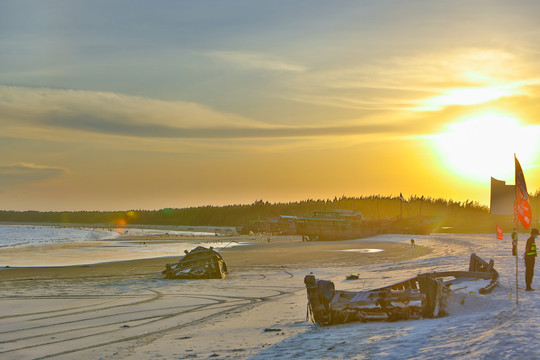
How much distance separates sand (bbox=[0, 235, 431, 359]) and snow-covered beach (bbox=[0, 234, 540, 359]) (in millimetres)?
35

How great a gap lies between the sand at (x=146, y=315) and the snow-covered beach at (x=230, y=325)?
0.11 ft

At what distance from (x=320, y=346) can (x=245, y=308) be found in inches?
326

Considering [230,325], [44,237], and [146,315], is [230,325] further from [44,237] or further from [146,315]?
[44,237]

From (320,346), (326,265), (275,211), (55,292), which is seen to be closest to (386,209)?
(275,211)

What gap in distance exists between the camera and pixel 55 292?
1001 inches

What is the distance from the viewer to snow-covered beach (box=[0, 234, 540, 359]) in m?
11.4

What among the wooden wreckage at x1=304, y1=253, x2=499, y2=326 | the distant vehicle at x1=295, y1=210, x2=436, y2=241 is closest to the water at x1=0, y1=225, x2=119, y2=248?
the distant vehicle at x1=295, y1=210, x2=436, y2=241

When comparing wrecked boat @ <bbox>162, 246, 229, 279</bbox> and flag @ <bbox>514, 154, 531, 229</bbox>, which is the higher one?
flag @ <bbox>514, 154, 531, 229</bbox>

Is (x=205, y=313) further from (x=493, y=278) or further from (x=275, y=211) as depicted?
(x=275, y=211)

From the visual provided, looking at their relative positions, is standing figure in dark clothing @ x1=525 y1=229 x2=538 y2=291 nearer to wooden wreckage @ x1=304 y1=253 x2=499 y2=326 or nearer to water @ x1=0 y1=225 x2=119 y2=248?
wooden wreckage @ x1=304 y1=253 x2=499 y2=326

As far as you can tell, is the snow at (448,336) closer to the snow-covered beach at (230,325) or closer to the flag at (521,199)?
the snow-covered beach at (230,325)

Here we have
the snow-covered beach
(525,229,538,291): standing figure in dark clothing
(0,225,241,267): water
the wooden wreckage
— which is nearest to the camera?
the snow-covered beach

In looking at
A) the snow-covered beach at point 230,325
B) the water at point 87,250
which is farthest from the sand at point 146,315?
the water at point 87,250

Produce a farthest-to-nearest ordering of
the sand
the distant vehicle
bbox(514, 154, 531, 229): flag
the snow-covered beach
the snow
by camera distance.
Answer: the distant vehicle < bbox(514, 154, 531, 229): flag < the sand < the snow-covered beach < the snow
